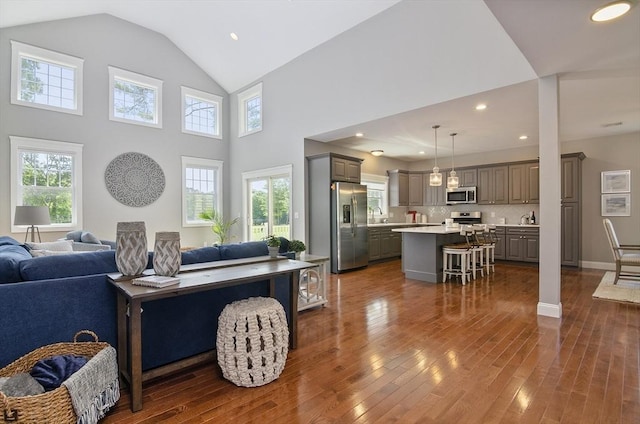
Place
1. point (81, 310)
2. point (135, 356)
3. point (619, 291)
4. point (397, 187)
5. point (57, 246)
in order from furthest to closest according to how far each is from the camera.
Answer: point (397, 187)
point (619, 291)
point (57, 246)
point (81, 310)
point (135, 356)

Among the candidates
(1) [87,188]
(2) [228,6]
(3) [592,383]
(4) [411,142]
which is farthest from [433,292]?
(1) [87,188]

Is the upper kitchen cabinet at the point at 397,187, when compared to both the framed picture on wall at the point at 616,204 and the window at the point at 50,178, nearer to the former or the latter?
the framed picture on wall at the point at 616,204

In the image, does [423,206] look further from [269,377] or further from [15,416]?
[15,416]

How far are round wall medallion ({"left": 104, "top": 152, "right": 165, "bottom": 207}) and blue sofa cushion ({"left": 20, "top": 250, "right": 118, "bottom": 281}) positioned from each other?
15.9 feet

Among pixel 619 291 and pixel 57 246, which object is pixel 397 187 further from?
pixel 57 246

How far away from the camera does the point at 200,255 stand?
278 centimetres

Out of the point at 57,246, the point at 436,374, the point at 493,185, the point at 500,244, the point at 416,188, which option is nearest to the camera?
the point at 436,374

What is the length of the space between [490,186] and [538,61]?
4.89 metres

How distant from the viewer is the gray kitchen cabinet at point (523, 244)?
6.59 meters

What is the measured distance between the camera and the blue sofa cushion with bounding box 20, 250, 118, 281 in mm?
1966

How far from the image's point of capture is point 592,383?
2.18 m

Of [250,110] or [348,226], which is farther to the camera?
[250,110]

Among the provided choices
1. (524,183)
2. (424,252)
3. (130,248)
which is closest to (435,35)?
(424,252)

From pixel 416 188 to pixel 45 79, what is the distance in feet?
27.7
